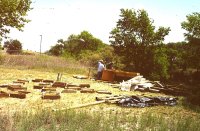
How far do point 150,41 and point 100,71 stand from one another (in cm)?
926

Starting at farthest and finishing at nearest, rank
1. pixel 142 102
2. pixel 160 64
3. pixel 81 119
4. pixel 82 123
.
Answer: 1. pixel 160 64
2. pixel 142 102
3. pixel 81 119
4. pixel 82 123

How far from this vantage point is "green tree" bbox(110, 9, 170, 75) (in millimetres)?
28922

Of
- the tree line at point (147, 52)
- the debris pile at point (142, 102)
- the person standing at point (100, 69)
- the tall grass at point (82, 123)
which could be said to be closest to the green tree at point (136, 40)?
the tree line at point (147, 52)

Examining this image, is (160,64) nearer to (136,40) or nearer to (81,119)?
(136,40)

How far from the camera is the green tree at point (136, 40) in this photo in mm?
28922

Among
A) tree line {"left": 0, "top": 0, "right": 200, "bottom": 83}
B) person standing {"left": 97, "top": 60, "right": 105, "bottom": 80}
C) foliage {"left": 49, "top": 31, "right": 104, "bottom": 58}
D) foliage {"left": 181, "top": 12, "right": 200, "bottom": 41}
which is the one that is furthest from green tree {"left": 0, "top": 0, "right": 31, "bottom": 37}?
foliage {"left": 49, "top": 31, "right": 104, "bottom": 58}

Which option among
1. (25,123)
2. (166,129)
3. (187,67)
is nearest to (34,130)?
(25,123)

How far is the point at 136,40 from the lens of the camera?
29531mm

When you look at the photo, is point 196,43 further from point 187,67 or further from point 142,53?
point 142,53

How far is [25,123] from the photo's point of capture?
292 inches

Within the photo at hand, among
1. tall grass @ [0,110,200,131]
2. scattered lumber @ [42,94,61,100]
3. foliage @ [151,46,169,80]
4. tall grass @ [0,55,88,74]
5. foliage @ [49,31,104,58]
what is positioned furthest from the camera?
foliage @ [49,31,104,58]

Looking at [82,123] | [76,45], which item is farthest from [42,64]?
[76,45]

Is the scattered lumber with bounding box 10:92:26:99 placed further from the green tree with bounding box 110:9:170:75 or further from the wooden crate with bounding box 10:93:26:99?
the green tree with bounding box 110:9:170:75

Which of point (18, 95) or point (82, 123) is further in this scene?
point (18, 95)
